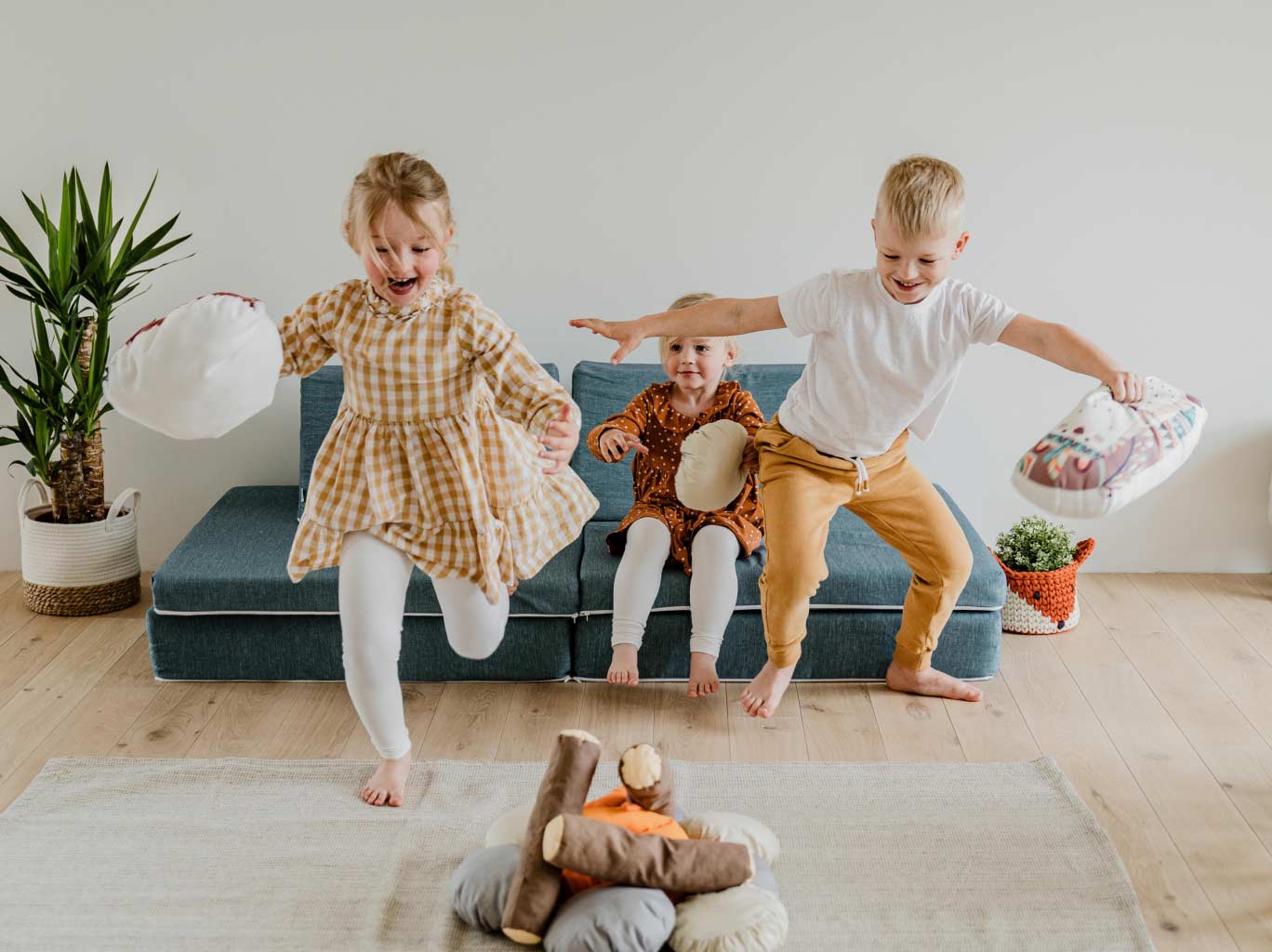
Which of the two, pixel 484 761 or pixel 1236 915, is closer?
pixel 1236 915

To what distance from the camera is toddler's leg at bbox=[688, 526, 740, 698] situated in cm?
275

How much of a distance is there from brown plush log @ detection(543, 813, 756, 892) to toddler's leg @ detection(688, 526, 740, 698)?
0.90 metres

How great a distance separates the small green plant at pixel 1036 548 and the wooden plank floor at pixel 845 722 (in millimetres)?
210

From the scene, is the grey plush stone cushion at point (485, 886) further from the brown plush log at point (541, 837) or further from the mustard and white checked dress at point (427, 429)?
the mustard and white checked dress at point (427, 429)

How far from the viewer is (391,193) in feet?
6.51

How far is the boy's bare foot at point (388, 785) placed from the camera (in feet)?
7.72

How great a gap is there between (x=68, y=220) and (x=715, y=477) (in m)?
1.74

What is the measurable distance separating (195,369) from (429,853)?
37.5 inches

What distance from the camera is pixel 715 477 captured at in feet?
8.81

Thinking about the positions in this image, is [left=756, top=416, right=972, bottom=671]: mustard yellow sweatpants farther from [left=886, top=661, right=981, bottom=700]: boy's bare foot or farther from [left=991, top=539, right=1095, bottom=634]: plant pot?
[left=991, top=539, right=1095, bottom=634]: plant pot

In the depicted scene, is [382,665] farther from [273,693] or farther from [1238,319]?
[1238,319]

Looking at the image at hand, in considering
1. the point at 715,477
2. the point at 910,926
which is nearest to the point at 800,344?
the point at 715,477

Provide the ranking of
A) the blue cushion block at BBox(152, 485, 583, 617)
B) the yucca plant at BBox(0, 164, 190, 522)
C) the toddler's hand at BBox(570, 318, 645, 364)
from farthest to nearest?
the yucca plant at BBox(0, 164, 190, 522)
the blue cushion block at BBox(152, 485, 583, 617)
the toddler's hand at BBox(570, 318, 645, 364)

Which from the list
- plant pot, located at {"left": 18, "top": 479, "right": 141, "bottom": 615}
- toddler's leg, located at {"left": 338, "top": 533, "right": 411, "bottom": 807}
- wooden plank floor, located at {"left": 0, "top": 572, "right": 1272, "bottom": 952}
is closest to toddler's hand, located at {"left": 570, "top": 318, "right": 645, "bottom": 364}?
toddler's leg, located at {"left": 338, "top": 533, "right": 411, "bottom": 807}
